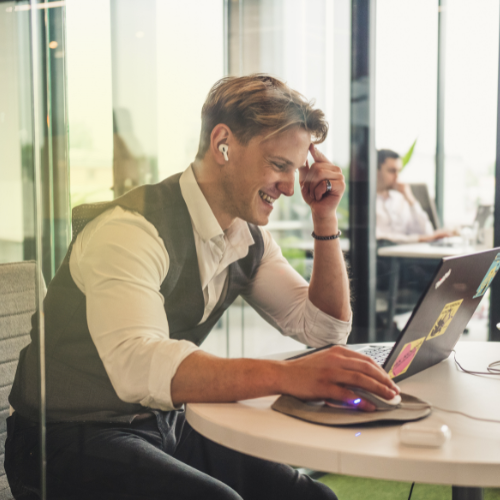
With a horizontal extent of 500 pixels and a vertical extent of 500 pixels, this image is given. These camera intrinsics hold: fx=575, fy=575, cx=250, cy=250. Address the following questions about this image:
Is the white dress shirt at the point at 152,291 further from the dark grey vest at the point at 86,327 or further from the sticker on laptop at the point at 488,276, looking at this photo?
the sticker on laptop at the point at 488,276

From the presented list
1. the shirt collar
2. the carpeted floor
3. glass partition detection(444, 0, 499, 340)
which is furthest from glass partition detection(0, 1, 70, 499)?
glass partition detection(444, 0, 499, 340)

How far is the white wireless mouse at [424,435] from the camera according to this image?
2.46 feet

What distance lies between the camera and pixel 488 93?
311 cm

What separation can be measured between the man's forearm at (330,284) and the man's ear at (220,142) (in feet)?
1.09

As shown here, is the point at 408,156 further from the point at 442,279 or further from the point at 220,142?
the point at 442,279

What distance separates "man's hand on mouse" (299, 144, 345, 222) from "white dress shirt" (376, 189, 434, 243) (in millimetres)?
1637

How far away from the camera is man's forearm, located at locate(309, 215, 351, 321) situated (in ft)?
4.62

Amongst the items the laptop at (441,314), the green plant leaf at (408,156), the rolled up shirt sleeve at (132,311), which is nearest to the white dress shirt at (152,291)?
the rolled up shirt sleeve at (132,311)

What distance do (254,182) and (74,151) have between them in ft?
1.52

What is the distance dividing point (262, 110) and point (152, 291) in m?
0.58

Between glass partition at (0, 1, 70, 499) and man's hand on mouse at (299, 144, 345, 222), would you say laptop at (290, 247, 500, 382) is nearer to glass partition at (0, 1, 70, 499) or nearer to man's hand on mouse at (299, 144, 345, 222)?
man's hand on mouse at (299, 144, 345, 222)

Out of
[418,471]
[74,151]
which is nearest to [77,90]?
[74,151]

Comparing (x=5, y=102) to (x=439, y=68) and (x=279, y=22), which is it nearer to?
(x=279, y=22)

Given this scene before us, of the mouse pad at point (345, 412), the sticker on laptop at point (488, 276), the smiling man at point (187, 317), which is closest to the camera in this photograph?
the mouse pad at point (345, 412)
